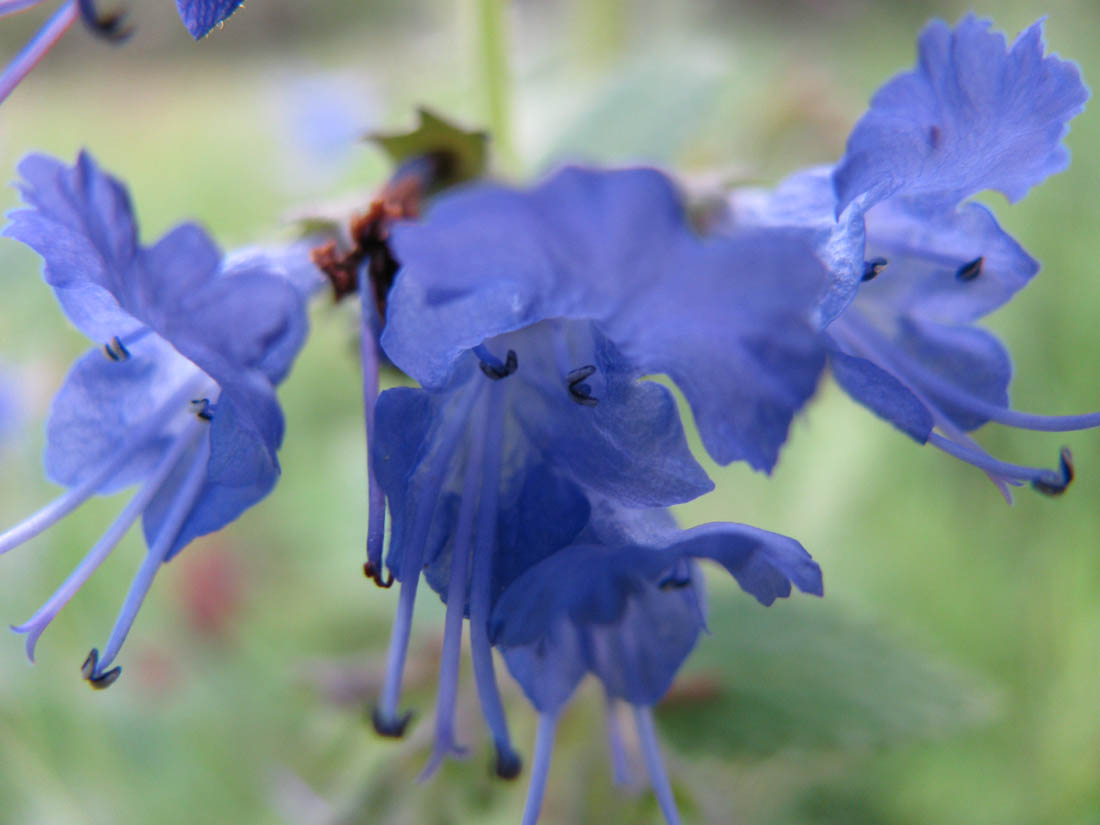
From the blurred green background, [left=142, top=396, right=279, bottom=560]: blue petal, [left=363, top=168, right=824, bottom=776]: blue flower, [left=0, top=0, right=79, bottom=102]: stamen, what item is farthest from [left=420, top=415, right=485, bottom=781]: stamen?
[left=0, top=0, right=79, bottom=102]: stamen

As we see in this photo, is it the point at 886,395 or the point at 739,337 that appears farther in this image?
the point at 886,395

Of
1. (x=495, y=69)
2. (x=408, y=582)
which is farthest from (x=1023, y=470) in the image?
(x=495, y=69)

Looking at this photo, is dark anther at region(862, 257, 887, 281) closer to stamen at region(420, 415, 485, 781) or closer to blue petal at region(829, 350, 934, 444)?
blue petal at region(829, 350, 934, 444)

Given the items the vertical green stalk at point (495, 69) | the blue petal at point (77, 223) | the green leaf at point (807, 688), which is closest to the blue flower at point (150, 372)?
the blue petal at point (77, 223)

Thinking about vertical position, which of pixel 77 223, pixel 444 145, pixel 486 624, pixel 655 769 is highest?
pixel 77 223

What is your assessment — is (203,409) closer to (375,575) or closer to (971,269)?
(375,575)
